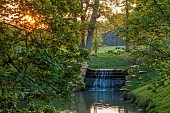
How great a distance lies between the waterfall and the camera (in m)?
21.3

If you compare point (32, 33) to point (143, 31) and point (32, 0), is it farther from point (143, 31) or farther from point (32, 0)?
point (143, 31)

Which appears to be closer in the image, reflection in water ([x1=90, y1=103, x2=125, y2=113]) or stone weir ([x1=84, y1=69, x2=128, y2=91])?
reflection in water ([x1=90, y1=103, x2=125, y2=113])

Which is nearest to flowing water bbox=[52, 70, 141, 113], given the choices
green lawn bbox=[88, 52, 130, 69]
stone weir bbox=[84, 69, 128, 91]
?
stone weir bbox=[84, 69, 128, 91]

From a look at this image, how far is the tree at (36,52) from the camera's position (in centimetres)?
358

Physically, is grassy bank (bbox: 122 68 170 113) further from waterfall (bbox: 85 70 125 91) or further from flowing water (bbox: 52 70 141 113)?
waterfall (bbox: 85 70 125 91)

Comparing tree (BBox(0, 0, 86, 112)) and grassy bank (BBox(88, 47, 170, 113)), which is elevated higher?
tree (BBox(0, 0, 86, 112))

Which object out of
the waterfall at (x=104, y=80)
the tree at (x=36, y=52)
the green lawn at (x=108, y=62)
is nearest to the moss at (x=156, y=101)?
the tree at (x=36, y=52)

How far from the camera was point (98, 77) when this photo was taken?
22062 mm

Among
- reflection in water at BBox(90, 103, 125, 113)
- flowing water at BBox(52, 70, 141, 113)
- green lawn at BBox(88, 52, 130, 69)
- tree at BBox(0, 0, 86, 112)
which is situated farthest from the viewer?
green lawn at BBox(88, 52, 130, 69)

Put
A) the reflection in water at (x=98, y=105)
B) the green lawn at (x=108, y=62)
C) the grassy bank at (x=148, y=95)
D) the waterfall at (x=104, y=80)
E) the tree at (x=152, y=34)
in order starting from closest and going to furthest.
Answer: the tree at (x=152, y=34) → the grassy bank at (x=148, y=95) → the reflection in water at (x=98, y=105) → the waterfall at (x=104, y=80) → the green lawn at (x=108, y=62)

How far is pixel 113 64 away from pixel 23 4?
2424cm

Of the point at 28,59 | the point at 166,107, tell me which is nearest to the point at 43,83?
the point at 28,59

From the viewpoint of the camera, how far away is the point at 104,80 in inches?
853

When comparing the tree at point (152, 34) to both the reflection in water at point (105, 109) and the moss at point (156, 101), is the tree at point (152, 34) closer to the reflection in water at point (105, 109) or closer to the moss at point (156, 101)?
the moss at point (156, 101)
